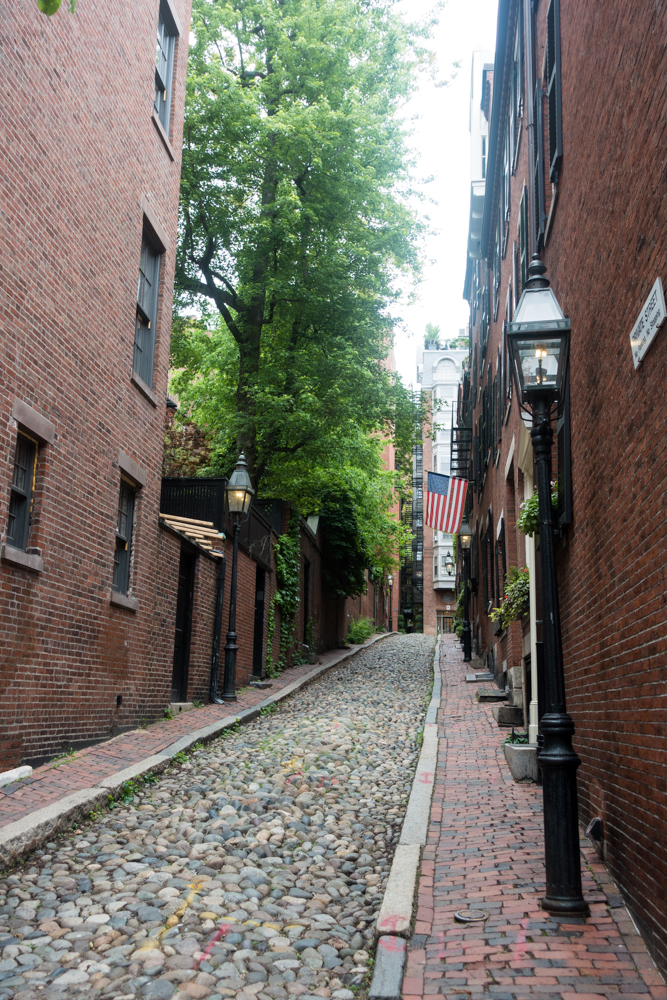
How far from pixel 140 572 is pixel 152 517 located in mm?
909

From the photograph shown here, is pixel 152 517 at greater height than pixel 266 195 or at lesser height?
lesser

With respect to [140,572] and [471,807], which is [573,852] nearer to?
[471,807]

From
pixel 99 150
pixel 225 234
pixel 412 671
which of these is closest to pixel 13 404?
pixel 99 150

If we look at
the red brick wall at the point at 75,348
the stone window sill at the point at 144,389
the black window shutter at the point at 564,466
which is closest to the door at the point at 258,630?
the red brick wall at the point at 75,348

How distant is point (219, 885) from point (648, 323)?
14.3 ft

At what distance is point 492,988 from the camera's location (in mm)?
3822

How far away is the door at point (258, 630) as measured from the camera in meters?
18.3

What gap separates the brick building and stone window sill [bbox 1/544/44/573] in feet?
15.7

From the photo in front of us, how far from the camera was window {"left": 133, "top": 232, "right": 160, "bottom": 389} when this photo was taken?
1179 cm

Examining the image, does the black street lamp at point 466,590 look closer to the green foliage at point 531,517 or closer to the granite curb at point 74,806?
the granite curb at point 74,806

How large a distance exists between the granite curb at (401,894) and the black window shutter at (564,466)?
9.15 feet

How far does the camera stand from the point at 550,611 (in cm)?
512

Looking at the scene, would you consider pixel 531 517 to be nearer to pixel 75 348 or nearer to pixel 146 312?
pixel 75 348

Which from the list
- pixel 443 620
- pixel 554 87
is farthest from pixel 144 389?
pixel 443 620
